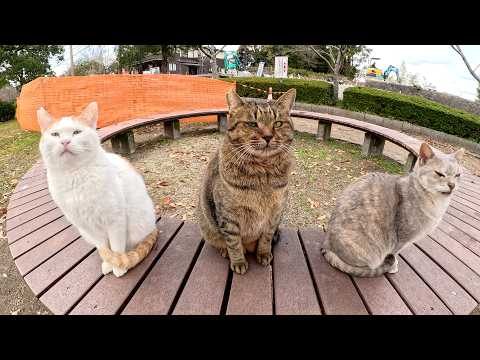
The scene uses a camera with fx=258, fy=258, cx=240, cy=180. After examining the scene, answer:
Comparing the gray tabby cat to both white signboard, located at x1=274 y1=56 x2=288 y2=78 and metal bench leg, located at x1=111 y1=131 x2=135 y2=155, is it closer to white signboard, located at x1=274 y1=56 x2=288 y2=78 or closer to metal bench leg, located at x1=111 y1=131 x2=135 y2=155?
metal bench leg, located at x1=111 y1=131 x2=135 y2=155

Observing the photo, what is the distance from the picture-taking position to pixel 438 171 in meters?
Result: 1.63

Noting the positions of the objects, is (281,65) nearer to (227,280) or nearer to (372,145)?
(372,145)

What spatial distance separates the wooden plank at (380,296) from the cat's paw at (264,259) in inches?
20.1

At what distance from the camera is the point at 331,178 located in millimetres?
4164

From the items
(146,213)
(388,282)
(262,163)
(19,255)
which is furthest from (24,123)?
(388,282)

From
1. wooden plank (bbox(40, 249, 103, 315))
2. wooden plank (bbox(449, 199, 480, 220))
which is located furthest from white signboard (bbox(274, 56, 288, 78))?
wooden plank (bbox(40, 249, 103, 315))

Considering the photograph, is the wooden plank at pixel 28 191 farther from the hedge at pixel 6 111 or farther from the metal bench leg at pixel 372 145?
the hedge at pixel 6 111

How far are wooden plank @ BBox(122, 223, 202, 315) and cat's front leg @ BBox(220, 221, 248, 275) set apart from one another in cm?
28

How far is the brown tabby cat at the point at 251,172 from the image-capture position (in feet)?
4.36

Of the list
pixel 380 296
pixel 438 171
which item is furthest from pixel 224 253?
pixel 438 171

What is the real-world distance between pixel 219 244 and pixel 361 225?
2.94 ft

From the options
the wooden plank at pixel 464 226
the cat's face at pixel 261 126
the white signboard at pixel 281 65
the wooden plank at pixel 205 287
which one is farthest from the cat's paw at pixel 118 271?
the white signboard at pixel 281 65

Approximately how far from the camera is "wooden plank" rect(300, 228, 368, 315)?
4.43 feet

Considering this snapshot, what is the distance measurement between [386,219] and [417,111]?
7.45 meters
